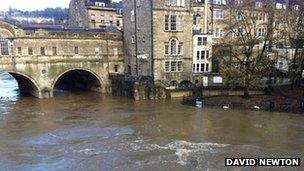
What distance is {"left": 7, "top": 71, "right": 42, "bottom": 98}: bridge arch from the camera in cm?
5122

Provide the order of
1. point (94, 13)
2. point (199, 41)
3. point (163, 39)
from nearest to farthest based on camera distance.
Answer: point (163, 39)
point (199, 41)
point (94, 13)

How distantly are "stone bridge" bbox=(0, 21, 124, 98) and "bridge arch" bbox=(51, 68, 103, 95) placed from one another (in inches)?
5.8

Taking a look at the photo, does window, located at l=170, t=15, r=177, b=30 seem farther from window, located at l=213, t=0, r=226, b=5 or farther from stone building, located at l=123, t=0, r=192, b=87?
window, located at l=213, t=0, r=226, b=5

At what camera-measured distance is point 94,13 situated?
2800 inches

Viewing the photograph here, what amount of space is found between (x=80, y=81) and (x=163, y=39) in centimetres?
1972

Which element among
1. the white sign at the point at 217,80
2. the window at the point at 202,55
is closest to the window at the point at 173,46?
the window at the point at 202,55

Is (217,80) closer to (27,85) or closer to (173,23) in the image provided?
(173,23)

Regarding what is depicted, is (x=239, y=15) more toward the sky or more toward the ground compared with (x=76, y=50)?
more toward the sky

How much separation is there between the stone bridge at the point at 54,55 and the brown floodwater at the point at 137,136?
4.98m

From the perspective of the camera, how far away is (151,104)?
47.1 metres

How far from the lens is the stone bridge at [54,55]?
50062 mm

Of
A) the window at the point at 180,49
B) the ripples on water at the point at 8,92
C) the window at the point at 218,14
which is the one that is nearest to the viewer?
the window at the point at 180,49

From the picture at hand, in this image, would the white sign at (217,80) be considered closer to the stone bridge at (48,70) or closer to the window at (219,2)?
the stone bridge at (48,70)

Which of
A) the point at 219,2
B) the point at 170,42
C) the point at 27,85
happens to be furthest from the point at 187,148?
the point at 219,2
